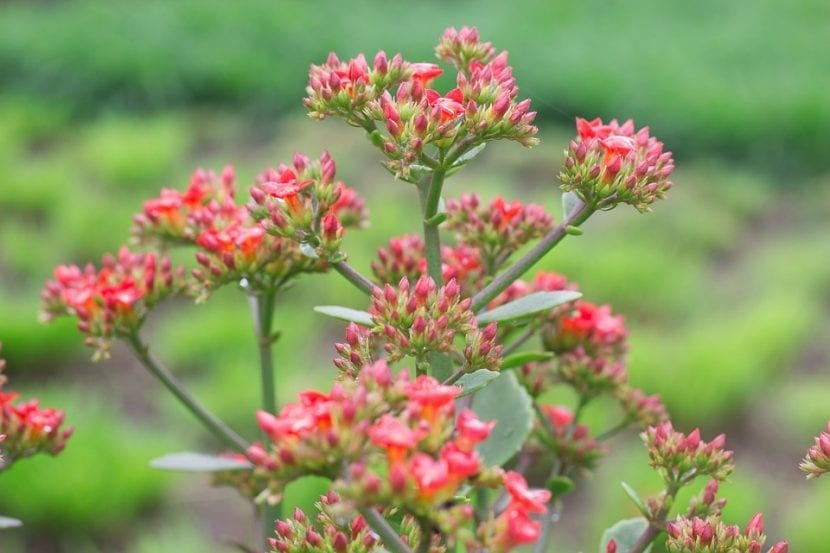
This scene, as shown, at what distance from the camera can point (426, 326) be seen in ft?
2.97

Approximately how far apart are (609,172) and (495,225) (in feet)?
0.73

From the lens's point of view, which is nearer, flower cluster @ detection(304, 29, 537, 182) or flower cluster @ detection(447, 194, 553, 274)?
flower cluster @ detection(304, 29, 537, 182)

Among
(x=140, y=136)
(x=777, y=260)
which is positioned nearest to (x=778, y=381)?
(x=777, y=260)

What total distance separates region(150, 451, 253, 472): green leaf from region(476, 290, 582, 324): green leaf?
35 cm

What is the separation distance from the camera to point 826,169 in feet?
17.0

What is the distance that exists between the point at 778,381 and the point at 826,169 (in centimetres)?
198

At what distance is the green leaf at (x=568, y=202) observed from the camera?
3.47 feet

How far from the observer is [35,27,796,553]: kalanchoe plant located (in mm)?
724

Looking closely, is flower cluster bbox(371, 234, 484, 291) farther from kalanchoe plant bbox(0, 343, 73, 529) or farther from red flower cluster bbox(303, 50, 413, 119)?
kalanchoe plant bbox(0, 343, 73, 529)

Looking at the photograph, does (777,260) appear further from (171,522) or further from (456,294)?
(456,294)

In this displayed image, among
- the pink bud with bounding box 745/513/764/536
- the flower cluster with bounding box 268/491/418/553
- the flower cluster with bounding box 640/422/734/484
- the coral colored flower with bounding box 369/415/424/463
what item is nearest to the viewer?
the coral colored flower with bounding box 369/415/424/463

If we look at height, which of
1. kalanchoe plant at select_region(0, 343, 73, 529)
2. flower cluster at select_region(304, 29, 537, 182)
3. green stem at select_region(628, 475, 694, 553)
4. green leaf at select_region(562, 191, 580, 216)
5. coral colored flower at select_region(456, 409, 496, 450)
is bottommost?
green stem at select_region(628, 475, 694, 553)

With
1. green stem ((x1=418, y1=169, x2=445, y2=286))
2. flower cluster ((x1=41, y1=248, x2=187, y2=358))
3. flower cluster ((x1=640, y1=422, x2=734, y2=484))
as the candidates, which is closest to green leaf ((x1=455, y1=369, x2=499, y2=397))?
green stem ((x1=418, y1=169, x2=445, y2=286))

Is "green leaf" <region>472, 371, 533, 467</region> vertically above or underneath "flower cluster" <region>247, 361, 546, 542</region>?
underneath
